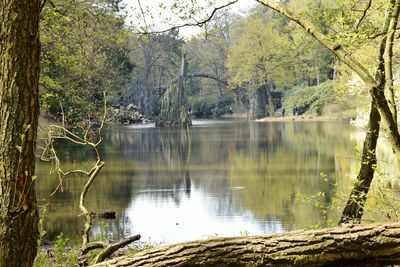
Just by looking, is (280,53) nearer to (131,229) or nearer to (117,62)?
(117,62)

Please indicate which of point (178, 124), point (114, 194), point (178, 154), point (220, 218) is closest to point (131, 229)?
point (220, 218)

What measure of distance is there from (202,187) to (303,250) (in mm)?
12355

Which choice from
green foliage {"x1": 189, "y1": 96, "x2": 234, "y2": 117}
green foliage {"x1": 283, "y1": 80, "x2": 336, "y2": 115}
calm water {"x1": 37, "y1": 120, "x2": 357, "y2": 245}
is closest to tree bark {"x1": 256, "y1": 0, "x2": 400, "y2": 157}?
calm water {"x1": 37, "y1": 120, "x2": 357, "y2": 245}

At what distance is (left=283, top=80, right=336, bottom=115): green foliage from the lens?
4290 centimetres

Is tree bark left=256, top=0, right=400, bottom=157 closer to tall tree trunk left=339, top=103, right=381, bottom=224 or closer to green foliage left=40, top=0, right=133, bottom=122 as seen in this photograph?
tall tree trunk left=339, top=103, right=381, bottom=224

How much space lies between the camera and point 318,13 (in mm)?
5785

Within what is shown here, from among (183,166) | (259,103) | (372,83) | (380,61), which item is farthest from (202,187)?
(259,103)

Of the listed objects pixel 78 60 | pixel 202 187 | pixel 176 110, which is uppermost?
pixel 78 60

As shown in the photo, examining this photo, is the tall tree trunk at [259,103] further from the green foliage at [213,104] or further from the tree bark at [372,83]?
the tree bark at [372,83]

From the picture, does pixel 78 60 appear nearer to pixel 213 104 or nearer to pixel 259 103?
pixel 259 103

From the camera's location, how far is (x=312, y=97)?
44.9 metres

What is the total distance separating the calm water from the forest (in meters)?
0.05

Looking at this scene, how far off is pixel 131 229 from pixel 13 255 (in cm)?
710

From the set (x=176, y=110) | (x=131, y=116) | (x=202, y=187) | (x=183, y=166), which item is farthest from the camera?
(x=131, y=116)
